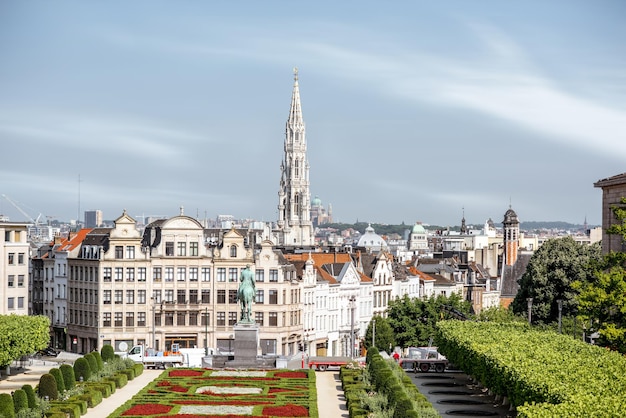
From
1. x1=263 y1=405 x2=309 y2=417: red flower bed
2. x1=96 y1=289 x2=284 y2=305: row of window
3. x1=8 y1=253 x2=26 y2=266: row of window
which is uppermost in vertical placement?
x1=8 y1=253 x2=26 y2=266: row of window

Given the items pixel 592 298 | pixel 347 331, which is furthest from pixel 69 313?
pixel 592 298

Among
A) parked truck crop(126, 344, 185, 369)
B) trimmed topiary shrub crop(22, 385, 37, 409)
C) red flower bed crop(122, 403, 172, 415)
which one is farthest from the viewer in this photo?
parked truck crop(126, 344, 185, 369)

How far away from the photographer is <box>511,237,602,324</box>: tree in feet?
436

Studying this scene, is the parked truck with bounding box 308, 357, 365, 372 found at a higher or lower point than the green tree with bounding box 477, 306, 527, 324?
lower

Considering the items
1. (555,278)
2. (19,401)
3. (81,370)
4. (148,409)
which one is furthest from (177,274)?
(19,401)

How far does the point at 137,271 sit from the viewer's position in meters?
129

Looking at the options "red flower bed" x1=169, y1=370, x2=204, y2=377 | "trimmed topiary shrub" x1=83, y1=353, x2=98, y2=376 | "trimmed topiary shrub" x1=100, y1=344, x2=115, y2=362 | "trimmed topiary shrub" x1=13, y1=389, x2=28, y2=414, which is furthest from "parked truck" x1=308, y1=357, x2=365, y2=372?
"trimmed topiary shrub" x1=13, y1=389, x2=28, y2=414

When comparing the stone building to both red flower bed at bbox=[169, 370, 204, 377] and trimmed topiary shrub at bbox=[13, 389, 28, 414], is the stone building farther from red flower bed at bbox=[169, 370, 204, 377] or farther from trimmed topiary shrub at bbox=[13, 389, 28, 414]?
trimmed topiary shrub at bbox=[13, 389, 28, 414]

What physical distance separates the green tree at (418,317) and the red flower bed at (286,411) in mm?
55911

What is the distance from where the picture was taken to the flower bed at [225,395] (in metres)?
72.6

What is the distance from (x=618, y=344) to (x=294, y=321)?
6405 centimetres

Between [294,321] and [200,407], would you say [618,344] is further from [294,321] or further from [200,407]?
[294,321]

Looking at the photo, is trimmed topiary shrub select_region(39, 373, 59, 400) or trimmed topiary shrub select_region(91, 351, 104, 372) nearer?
trimmed topiary shrub select_region(39, 373, 59, 400)

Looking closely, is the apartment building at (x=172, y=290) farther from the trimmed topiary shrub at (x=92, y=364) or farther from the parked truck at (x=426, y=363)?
the trimmed topiary shrub at (x=92, y=364)
